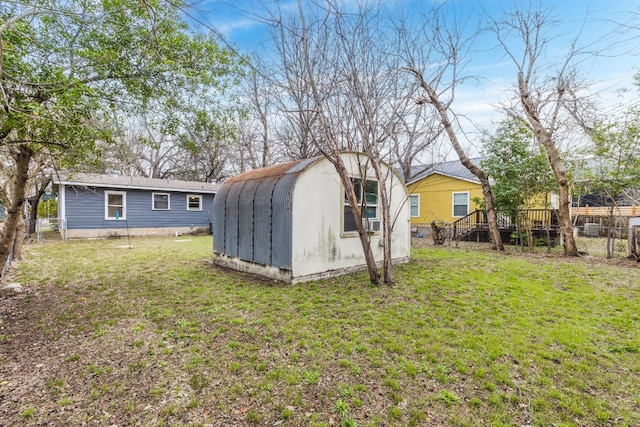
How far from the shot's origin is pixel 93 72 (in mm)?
4648

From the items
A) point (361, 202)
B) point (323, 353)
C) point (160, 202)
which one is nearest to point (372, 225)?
point (361, 202)

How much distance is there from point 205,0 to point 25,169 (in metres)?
4.20

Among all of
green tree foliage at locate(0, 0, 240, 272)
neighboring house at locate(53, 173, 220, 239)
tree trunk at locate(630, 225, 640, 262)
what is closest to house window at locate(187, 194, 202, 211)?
neighboring house at locate(53, 173, 220, 239)

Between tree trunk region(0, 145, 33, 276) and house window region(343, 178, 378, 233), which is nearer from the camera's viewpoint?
tree trunk region(0, 145, 33, 276)

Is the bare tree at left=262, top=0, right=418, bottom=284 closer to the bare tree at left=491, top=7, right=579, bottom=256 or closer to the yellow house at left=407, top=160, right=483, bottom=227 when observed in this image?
the bare tree at left=491, top=7, right=579, bottom=256

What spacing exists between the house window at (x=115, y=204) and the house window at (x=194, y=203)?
3223mm

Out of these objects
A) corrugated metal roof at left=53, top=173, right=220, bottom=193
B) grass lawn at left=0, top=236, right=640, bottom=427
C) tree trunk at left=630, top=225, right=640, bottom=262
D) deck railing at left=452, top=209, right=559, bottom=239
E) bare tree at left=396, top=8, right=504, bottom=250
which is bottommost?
grass lawn at left=0, top=236, right=640, bottom=427

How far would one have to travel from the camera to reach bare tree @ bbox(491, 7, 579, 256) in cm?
880

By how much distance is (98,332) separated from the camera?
402 centimetres

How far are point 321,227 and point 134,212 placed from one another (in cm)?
1330

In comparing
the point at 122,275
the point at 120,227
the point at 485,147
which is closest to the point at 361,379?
the point at 122,275

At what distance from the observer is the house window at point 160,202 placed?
1633 centimetres

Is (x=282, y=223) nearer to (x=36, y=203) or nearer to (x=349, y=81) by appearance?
(x=349, y=81)

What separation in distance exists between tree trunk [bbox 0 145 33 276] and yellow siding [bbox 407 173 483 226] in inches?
584
